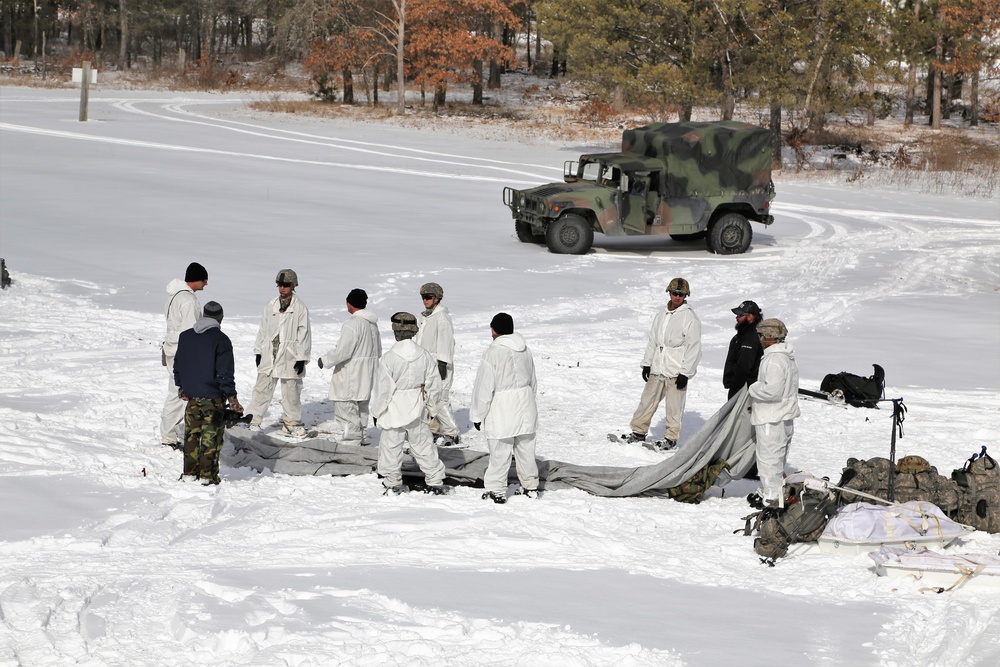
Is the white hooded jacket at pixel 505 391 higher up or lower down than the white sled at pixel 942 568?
higher up

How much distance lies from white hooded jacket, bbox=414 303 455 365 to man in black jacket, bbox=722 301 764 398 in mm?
2389

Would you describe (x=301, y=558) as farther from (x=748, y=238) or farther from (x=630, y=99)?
(x=630, y=99)

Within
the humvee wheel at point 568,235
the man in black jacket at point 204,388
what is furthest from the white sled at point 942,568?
the humvee wheel at point 568,235

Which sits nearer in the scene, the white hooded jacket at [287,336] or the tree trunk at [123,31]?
the white hooded jacket at [287,336]

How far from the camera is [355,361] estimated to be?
9.59 metres

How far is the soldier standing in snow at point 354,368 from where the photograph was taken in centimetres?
951

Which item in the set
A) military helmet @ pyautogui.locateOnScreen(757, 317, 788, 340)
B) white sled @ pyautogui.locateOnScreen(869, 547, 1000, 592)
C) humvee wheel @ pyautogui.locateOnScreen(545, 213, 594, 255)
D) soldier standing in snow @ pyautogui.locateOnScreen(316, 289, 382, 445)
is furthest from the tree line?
white sled @ pyautogui.locateOnScreen(869, 547, 1000, 592)

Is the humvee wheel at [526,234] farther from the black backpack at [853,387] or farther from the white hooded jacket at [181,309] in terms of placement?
the white hooded jacket at [181,309]

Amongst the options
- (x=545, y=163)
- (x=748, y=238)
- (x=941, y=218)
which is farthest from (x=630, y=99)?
(x=748, y=238)

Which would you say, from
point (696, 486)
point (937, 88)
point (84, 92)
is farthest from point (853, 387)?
point (937, 88)

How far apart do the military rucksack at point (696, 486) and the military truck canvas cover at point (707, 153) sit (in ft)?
39.3

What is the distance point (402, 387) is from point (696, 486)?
7.71 feet

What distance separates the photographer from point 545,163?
3253 centimetres

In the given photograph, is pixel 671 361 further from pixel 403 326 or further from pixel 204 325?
Answer: pixel 204 325
